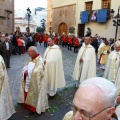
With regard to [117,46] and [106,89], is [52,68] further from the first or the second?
[106,89]

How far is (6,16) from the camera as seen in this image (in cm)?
2403

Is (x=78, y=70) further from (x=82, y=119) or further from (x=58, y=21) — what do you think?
(x=58, y=21)

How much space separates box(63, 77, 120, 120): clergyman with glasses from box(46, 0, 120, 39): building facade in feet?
77.3

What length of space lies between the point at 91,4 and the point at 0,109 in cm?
2577

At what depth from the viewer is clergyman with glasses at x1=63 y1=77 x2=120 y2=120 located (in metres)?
1.60

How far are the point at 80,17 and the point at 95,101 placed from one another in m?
28.4

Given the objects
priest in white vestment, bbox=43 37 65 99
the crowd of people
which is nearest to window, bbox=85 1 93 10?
the crowd of people

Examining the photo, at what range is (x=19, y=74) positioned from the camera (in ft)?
32.6

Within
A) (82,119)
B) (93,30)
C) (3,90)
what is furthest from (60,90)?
(93,30)

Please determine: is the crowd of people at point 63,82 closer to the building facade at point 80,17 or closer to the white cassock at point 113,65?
the white cassock at point 113,65

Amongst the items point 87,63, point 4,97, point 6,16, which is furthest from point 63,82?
point 6,16

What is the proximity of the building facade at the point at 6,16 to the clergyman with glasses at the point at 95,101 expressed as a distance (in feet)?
72.3

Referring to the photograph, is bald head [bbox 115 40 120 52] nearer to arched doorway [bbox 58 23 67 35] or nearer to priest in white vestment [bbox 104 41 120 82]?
priest in white vestment [bbox 104 41 120 82]

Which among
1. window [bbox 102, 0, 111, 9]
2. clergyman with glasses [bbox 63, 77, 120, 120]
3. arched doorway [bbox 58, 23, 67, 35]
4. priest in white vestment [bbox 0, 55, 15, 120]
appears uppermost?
window [bbox 102, 0, 111, 9]
